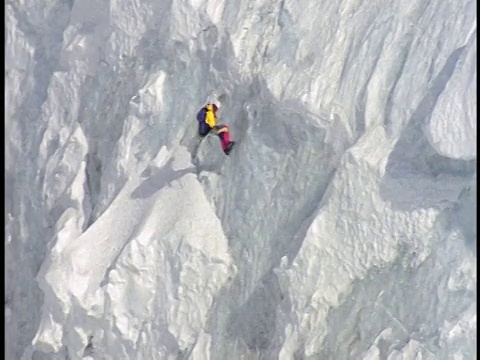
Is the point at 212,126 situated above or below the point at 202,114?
below

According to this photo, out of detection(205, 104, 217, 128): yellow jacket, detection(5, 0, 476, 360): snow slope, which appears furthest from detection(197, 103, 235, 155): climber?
detection(5, 0, 476, 360): snow slope

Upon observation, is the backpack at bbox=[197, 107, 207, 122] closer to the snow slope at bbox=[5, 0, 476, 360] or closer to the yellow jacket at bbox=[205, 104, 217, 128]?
the yellow jacket at bbox=[205, 104, 217, 128]

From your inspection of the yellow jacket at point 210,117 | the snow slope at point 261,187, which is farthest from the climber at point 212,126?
the snow slope at point 261,187

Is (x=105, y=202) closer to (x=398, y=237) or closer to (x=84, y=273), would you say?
(x=84, y=273)

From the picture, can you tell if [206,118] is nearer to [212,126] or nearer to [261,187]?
[212,126]

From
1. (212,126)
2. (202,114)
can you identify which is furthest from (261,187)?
(202,114)

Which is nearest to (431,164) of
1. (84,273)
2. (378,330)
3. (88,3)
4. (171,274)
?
(378,330)
